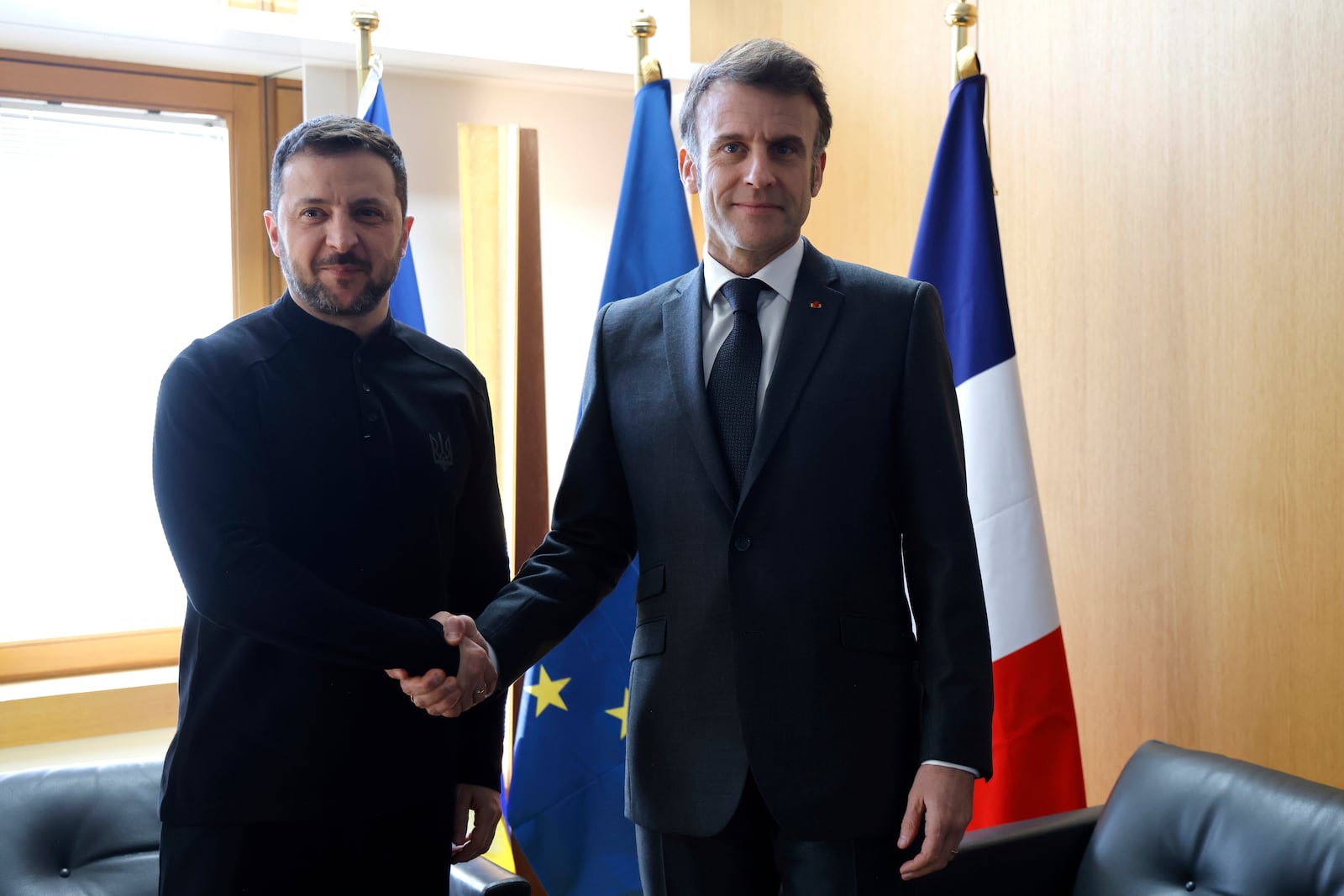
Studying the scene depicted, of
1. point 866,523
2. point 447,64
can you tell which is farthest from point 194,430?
point 447,64

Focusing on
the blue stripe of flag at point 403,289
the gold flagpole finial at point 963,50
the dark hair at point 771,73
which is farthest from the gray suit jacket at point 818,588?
the blue stripe of flag at point 403,289

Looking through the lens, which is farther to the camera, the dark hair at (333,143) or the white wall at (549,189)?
the white wall at (549,189)

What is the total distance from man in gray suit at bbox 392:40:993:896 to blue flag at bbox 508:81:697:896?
1.02m

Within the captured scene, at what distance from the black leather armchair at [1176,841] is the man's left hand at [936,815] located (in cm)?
71

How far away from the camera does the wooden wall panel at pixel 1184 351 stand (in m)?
2.23

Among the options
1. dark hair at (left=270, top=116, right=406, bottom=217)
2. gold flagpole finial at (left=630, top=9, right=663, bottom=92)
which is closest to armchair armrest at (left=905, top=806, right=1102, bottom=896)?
dark hair at (left=270, top=116, right=406, bottom=217)

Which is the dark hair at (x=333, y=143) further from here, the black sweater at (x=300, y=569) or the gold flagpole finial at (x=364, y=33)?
the gold flagpole finial at (x=364, y=33)

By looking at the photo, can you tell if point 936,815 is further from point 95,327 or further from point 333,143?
point 95,327

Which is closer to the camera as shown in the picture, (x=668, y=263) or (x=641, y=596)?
(x=641, y=596)

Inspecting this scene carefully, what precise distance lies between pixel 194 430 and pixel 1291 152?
6.68 feet

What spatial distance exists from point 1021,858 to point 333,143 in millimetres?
1781

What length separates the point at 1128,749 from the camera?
106 inches

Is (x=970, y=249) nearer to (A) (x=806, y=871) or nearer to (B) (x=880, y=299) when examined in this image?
(B) (x=880, y=299)

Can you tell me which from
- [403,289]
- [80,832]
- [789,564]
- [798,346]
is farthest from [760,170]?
[80,832]
